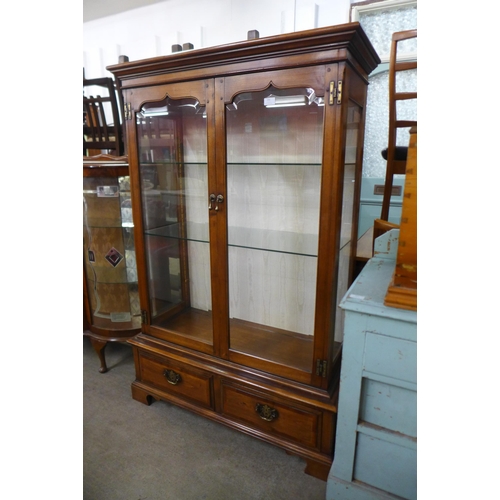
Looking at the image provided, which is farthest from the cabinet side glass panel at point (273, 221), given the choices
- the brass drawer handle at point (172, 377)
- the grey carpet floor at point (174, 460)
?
the grey carpet floor at point (174, 460)

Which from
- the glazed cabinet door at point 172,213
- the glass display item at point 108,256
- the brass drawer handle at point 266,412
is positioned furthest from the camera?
the glass display item at point 108,256

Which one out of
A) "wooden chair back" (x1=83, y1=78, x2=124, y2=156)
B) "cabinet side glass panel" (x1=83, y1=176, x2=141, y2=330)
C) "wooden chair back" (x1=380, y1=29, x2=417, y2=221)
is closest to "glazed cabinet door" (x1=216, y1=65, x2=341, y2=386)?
"wooden chair back" (x1=380, y1=29, x2=417, y2=221)

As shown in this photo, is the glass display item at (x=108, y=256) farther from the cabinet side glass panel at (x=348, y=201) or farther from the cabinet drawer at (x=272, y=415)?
the cabinet side glass panel at (x=348, y=201)

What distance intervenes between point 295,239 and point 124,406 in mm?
1359

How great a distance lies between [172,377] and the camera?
176 cm

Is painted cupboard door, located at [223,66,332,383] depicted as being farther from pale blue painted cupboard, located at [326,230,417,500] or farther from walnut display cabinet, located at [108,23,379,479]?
pale blue painted cupboard, located at [326,230,417,500]

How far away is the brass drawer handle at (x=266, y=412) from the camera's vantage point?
149cm

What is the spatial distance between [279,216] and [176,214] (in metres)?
0.55

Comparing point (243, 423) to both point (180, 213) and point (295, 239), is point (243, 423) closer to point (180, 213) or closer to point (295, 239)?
point (295, 239)

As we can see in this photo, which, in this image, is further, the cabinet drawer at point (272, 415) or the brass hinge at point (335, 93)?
the cabinet drawer at point (272, 415)

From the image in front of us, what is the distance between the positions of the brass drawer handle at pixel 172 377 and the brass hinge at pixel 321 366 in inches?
29.7

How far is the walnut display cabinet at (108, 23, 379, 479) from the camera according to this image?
1225 millimetres

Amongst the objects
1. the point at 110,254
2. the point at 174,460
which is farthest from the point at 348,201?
the point at 110,254
